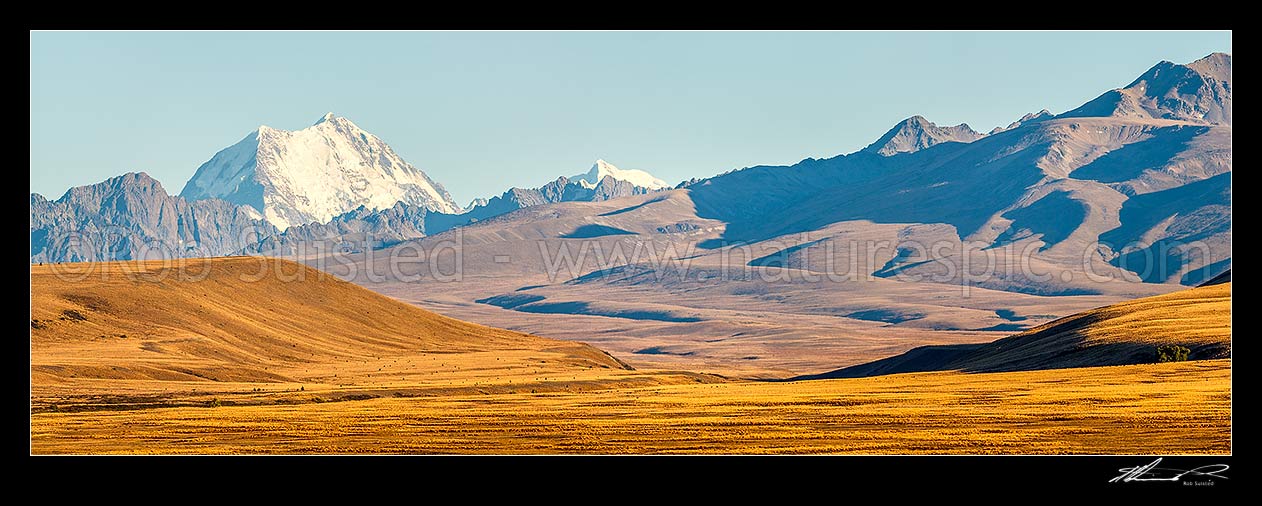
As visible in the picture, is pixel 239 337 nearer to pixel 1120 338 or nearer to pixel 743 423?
pixel 1120 338

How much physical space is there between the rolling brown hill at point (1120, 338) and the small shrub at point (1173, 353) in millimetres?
622

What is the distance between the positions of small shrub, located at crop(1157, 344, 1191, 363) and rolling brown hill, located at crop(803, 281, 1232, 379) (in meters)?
0.62

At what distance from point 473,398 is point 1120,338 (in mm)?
54699

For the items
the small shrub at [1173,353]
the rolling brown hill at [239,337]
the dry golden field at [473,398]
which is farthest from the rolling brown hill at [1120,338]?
the rolling brown hill at [239,337]

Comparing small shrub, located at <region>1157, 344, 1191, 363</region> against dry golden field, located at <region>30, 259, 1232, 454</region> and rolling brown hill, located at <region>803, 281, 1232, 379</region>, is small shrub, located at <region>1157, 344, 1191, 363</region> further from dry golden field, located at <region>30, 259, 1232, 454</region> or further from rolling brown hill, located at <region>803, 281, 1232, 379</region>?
dry golden field, located at <region>30, 259, 1232, 454</region>
